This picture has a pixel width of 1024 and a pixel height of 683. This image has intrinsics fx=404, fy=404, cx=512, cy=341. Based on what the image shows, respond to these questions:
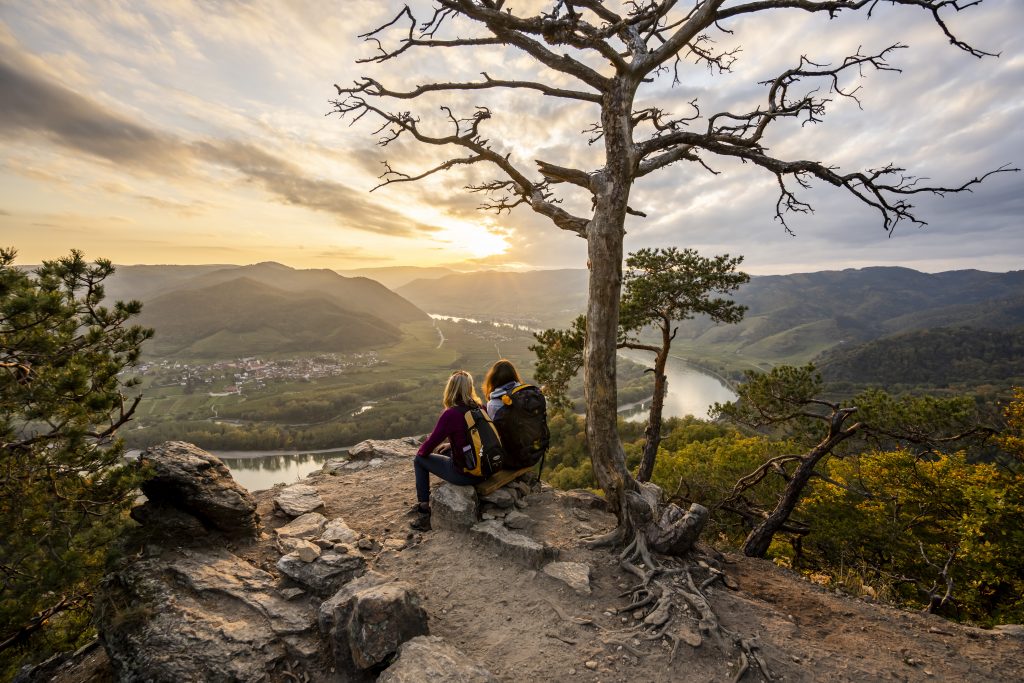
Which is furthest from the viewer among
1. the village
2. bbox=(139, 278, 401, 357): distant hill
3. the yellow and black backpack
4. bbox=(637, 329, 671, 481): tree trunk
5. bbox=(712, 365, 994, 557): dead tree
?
bbox=(139, 278, 401, 357): distant hill

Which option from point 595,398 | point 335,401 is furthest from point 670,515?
point 335,401

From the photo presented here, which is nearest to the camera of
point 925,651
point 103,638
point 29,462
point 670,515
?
point 103,638

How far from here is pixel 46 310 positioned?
4301 millimetres

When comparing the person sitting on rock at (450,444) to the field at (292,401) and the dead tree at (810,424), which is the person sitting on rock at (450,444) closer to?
the dead tree at (810,424)

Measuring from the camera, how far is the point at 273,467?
63.3m

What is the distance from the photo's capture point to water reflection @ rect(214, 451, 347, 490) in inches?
2253

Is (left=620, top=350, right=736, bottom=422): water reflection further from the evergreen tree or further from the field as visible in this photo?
the evergreen tree

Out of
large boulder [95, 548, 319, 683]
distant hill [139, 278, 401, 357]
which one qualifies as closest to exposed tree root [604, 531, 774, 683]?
large boulder [95, 548, 319, 683]

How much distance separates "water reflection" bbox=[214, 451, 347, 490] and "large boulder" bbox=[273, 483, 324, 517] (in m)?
56.7

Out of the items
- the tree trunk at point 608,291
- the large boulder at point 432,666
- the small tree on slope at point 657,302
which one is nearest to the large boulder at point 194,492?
the large boulder at point 432,666

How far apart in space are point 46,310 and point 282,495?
4.25 m

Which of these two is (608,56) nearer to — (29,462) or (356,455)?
(29,462)

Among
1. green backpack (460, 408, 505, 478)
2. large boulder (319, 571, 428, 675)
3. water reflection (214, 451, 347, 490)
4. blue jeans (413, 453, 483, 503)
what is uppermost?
green backpack (460, 408, 505, 478)

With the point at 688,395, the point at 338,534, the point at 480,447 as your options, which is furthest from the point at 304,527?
the point at 688,395
